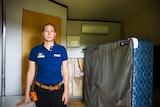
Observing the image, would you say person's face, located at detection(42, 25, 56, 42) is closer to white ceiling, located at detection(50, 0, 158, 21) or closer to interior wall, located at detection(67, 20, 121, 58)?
white ceiling, located at detection(50, 0, 158, 21)

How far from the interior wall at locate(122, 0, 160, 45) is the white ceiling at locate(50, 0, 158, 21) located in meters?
0.10

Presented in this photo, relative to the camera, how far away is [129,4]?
10.4 ft

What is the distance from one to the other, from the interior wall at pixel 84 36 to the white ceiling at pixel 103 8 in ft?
0.68

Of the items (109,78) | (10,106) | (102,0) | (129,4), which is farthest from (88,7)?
(10,106)

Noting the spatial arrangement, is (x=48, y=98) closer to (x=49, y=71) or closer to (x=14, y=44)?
(x=49, y=71)

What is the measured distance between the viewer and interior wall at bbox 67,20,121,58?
A: 4.44 meters

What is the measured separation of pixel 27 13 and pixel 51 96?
1621mm

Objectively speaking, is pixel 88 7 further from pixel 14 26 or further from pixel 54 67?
pixel 54 67

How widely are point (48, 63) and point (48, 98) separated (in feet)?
1.17

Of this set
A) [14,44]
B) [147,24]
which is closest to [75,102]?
[14,44]

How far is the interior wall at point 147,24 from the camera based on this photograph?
115 inches

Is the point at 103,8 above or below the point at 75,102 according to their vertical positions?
above

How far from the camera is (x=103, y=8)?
3.48m

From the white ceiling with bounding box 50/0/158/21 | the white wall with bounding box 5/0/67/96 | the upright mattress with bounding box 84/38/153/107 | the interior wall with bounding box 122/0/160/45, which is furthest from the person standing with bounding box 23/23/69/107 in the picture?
the interior wall with bounding box 122/0/160/45
